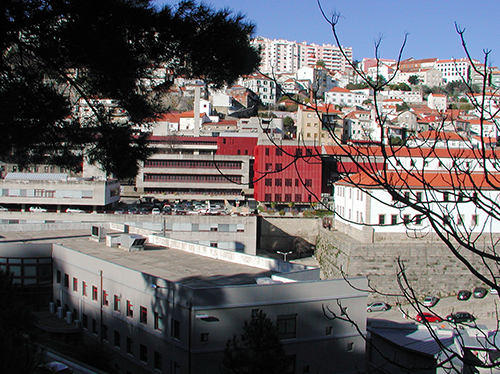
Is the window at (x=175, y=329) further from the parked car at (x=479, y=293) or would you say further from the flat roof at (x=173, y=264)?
the parked car at (x=479, y=293)

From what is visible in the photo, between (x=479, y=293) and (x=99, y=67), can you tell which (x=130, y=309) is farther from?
(x=479, y=293)

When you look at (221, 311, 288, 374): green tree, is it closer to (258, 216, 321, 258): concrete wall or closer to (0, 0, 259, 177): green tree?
(0, 0, 259, 177): green tree

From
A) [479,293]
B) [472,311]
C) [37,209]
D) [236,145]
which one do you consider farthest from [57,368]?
[236,145]

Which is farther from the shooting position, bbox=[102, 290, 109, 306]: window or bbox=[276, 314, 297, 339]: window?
bbox=[102, 290, 109, 306]: window

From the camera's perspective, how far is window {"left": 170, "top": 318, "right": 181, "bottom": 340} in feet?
33.5

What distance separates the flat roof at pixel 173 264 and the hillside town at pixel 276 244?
0.30 feet

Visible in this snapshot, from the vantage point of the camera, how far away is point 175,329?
1035 cm

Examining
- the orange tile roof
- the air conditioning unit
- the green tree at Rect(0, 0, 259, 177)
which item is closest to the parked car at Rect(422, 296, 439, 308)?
the orange tile roof

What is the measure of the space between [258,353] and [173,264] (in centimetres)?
560

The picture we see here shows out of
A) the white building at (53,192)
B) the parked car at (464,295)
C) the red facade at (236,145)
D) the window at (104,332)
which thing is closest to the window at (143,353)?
the window at (104,332)

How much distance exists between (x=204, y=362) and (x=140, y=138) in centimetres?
552

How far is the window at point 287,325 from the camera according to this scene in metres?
10.5

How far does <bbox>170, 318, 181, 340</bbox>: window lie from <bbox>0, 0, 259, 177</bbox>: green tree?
4.84m

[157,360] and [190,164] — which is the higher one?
[190,164]
